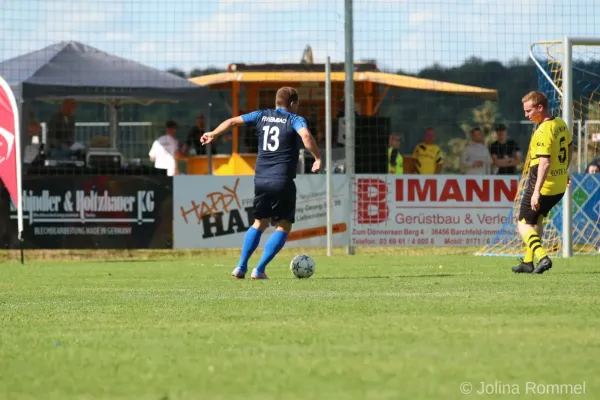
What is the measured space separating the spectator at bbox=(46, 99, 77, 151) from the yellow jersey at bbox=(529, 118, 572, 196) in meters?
10.7

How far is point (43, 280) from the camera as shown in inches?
488

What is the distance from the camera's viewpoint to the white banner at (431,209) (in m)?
18.4

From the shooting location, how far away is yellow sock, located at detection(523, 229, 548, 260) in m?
11.6

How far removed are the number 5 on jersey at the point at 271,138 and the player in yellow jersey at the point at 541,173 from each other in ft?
7.86

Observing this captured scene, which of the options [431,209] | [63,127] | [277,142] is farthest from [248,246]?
[63,127]

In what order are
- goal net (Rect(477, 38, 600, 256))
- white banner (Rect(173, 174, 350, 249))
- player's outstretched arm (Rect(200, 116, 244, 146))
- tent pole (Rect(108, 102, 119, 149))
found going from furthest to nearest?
tent pole (Rect(108, 102, 119, 149)) → white banner (Rect(173, 174, 350, 249)) → goal net (Rect(477, 38, 600, 256)) → player's outstretched arm (Rect(200, 116, 244, 146))

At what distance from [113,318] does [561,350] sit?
3.07m

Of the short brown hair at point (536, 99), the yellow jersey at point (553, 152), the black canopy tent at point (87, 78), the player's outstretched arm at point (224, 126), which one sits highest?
the black canopy tent at point (87, 78)

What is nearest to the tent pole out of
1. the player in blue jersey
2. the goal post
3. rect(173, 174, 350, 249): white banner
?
rect(173, 174, 350, 249): white banner

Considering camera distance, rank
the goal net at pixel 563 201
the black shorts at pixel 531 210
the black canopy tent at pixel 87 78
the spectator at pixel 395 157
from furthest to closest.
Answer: the spectator at pixel 395 157 < the black canopy tent at pixel 87 78 < the goal net at pixel 563 201 < the black shorts at pixel 531 210

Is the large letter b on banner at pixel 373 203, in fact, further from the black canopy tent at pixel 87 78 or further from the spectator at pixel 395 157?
the black canopy tent at pixel 87 78

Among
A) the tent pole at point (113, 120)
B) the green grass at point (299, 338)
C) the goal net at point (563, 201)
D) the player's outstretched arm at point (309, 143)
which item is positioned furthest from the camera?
the tent pole at point (113, 120)

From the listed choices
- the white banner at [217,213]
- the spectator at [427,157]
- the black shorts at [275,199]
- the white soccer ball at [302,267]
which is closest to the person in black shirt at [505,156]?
the spectator at [427,157]

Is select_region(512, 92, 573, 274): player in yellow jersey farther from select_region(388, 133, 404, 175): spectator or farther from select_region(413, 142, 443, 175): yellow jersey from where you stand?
select_region(413, 142, 443, 175): yellow jersey
